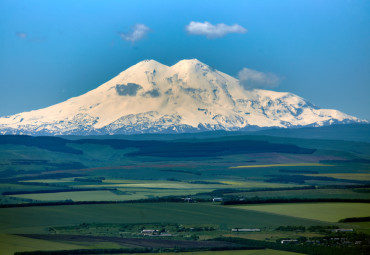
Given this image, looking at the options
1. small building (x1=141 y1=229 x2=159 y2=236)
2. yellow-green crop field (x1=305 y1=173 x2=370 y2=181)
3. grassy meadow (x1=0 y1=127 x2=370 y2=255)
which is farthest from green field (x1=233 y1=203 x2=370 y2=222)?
yellow-green crop field (x1=305 y1=173 x2=370 y2=181)

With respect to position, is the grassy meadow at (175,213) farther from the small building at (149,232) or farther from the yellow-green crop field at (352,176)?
the yellow-green crop field at (352,176)

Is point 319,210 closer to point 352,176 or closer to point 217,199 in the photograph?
point 217,199

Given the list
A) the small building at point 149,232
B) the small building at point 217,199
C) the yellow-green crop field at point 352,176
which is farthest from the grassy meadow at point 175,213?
the yellow-green crop field at point 352,176

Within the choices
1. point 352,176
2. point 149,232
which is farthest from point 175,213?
point 352,176

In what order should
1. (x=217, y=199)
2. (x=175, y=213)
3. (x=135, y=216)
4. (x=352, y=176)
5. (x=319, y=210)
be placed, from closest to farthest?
1. (x=135, y=216)
2. (x=175, y=213)
3. (x=319, y=210)
4. (x=217, y=199)
5. (x=352, y=176)

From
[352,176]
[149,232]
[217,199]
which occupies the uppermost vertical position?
[352,176]

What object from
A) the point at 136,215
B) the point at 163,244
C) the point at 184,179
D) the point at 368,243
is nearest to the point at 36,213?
the point at 136,215

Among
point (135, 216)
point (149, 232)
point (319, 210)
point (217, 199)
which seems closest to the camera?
point (149, 232)

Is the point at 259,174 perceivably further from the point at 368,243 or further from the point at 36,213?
the point at 368,243
